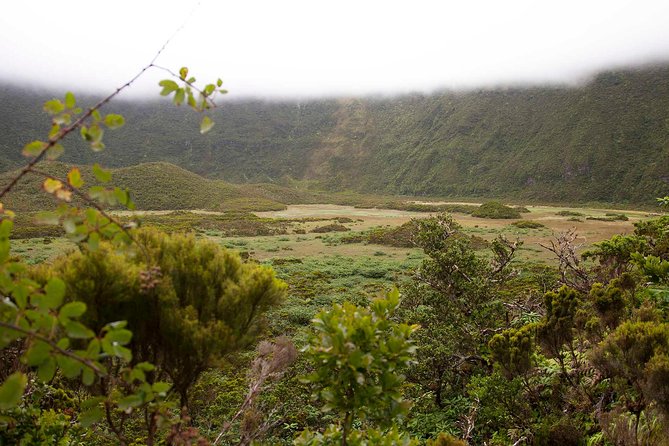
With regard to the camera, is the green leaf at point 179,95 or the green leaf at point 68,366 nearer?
the green leaf at point 68,366

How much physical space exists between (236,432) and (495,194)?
108m

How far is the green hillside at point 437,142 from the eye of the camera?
9475 centimetres

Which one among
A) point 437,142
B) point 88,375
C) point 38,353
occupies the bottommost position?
point 88,375

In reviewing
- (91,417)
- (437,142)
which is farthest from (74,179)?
(437,142)

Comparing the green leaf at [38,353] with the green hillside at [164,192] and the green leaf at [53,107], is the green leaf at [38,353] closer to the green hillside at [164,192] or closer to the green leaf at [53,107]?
the green leaf at [53,107]

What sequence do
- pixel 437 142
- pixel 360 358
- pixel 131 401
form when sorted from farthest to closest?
pixel 437 142
pixel 360 358
pixel 131 401

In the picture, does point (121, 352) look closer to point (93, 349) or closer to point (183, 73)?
point (93, 349)

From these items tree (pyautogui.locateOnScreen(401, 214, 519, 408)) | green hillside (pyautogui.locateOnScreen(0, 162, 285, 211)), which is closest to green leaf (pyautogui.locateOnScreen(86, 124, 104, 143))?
tree (pyautogui.locateOnScreen(401, 214, 519, 408))

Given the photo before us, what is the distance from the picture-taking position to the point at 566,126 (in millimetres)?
109125

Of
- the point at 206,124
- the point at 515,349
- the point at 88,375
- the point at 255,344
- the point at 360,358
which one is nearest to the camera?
the point at 88,375

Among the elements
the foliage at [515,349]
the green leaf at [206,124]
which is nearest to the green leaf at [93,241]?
the green leaf at [206,124]

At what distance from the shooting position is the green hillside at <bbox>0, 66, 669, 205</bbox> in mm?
94750

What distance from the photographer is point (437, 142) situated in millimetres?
136375

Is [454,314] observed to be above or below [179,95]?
below
